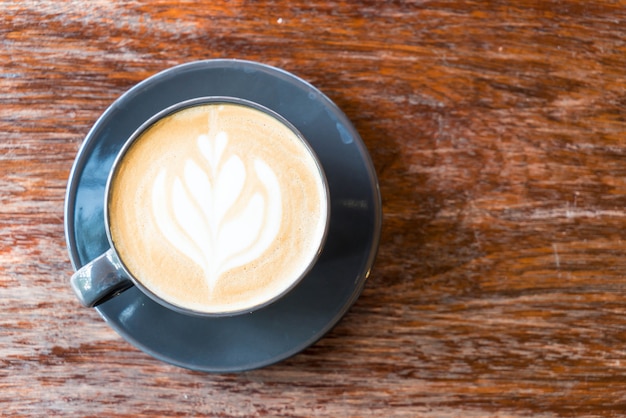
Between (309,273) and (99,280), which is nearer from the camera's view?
(99,280)

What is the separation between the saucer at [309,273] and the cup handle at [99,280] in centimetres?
10

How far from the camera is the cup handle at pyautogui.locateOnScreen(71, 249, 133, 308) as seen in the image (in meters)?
0.82

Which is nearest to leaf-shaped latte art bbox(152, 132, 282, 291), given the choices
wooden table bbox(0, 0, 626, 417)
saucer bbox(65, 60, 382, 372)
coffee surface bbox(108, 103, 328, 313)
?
coffee surface bbox(108, 103, 328, 313)

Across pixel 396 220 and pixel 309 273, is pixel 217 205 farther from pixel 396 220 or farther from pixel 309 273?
pixel 396 220

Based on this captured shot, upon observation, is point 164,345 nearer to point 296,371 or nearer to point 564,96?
point 296,371

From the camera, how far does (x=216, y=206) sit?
85 centimetres

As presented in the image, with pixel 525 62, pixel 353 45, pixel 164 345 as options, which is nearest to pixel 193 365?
pixel 164 345

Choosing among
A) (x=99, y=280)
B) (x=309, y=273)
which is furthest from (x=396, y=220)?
(x=99, y=280)

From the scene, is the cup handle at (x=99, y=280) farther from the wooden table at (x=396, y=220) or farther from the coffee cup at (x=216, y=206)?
the wooden table at (x=396, y=220)

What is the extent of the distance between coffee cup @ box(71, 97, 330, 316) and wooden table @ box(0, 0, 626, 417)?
203 mm

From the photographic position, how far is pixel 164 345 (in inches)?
36.8

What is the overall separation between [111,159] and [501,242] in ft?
2.05

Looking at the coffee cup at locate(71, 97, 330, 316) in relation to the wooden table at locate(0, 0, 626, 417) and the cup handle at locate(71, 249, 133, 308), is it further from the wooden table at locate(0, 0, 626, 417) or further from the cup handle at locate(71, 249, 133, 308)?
the wooden table at locate(0, 0, 626, 417)

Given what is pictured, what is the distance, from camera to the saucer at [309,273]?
93cm
